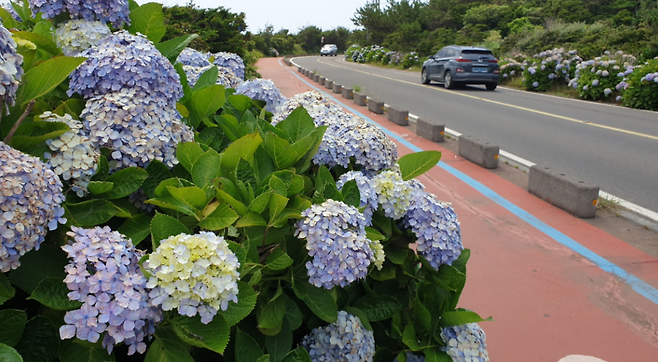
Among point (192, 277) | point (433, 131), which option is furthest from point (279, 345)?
point (433, 131)

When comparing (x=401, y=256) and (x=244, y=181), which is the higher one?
(x=244, y=181)

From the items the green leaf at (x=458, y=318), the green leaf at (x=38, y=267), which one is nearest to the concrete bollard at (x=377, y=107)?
the green leaf at (x=458, y=318)

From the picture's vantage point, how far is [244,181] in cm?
138

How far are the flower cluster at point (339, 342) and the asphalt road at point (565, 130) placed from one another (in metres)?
5.18

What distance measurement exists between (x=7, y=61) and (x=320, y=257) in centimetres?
81

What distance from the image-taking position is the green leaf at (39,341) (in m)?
1.00

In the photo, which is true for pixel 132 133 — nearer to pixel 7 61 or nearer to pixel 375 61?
pixel 7 61

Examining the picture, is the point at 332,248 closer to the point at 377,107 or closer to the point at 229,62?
the point at 229,62

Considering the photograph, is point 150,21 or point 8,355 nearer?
point 8,355

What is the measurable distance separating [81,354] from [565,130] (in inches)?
410

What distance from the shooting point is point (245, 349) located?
1.20 m

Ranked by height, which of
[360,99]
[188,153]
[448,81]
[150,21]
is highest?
[150,21]

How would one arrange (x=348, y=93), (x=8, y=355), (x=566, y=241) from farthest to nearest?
(x=348, y=93) → (x=566, y=241) → (x=8, y=355)

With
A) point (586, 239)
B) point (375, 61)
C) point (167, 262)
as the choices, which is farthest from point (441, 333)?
point (375, 61)
